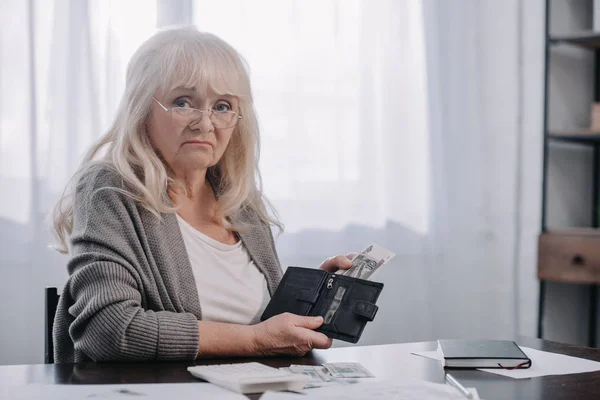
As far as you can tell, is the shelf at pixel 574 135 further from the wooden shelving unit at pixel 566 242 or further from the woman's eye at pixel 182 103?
the woman's eye at pixel 182 103

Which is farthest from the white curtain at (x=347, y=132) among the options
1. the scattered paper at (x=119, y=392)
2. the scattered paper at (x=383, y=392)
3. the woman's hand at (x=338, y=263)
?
the scattered paper at (x=383, y=392)

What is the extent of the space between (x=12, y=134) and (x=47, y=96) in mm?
154

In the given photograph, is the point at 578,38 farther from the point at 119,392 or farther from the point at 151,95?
the point at 119,392

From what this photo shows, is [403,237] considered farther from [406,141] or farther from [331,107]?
[331,107]

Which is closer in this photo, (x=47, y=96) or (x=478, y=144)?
(x=47, y=96)

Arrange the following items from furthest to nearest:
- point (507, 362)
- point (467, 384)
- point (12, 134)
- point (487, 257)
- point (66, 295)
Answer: point (487, 257) → point (12, 134) → point (66, 295) → point (507, 362) → point (467, 384)

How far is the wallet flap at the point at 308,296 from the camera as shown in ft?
4.57

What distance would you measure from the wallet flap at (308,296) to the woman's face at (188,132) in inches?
13.2

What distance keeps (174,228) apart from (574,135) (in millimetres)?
2008

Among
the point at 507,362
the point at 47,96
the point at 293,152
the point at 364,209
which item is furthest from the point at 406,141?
the point at 507,362

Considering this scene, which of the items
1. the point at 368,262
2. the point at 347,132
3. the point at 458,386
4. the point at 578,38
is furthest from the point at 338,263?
the point at 578,38

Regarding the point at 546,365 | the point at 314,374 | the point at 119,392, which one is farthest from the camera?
the point at 546,365

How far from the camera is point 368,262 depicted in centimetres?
152

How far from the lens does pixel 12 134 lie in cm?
230
